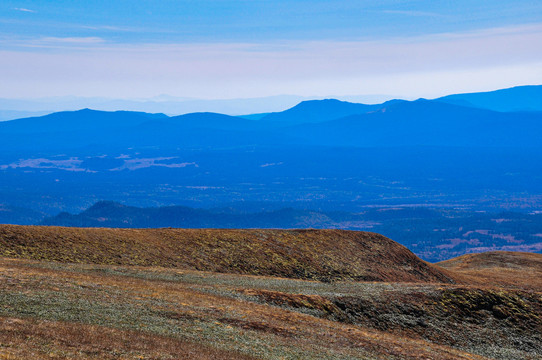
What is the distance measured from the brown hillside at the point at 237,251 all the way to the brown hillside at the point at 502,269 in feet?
25.9

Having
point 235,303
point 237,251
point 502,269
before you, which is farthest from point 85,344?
point 502,269

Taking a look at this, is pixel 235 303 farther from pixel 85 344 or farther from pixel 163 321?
pixel 85 344

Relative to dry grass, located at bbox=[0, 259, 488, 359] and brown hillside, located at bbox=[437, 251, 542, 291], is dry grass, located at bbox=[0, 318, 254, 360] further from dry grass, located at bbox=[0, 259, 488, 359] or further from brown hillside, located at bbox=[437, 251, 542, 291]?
brown hillside, located at bbox=[437, 251, 542, 291]

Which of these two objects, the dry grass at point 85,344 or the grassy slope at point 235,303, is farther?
the grassy slope at point 235,303

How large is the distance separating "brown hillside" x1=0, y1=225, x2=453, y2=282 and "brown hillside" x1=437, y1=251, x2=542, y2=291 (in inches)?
310

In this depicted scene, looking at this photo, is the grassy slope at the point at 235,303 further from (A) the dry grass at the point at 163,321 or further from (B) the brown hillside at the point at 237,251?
(B) the brown hillside at the point at 237,251

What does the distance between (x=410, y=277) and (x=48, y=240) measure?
147 feet

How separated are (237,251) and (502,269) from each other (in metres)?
49.6

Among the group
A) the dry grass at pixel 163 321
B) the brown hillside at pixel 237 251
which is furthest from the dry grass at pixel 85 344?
the brown hillside at pixel 237 251

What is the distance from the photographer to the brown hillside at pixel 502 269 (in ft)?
254

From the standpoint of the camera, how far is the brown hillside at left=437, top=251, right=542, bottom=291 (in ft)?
254

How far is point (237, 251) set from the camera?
65.9 metres

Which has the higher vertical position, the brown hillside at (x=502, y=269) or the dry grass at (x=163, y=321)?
the dry grass at (x=163, y=321)

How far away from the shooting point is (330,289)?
49906 mm
